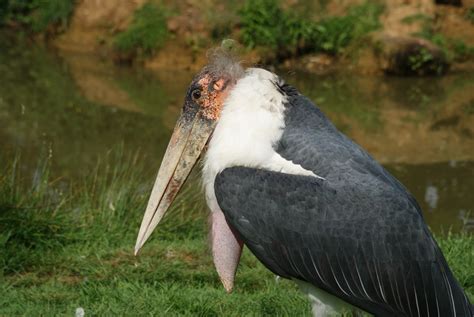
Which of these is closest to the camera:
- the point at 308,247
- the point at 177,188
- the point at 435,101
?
the point at 308,247

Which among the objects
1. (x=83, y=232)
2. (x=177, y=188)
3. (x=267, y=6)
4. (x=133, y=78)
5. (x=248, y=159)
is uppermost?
(x=248, y=159)

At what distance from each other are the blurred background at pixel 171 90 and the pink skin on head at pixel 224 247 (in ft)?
6.33

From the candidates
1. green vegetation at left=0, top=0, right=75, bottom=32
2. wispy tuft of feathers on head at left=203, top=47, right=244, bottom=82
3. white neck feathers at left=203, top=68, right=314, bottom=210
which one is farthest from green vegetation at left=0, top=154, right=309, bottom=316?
green vegetation at left=0, top=0, right=75, bottom=32

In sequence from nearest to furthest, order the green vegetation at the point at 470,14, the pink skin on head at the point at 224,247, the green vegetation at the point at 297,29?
the pink skin on head at the point at 224,247
the green vegetation at the point at 297,29
the green vegetation at the point at 470,14

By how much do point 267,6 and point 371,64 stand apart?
1.90 metres

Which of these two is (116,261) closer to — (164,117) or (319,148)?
(319,148)

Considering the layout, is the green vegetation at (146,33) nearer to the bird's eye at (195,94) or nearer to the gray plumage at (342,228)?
the bird's eye at (195,94)

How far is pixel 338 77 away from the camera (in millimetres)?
14906

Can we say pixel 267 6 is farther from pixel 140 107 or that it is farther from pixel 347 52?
pixel 140 107

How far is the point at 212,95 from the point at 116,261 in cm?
201

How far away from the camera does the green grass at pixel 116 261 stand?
479 cm

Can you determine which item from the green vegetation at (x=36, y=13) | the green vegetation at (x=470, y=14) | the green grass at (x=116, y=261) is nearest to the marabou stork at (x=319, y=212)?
the green grass at (x=116, y=261)

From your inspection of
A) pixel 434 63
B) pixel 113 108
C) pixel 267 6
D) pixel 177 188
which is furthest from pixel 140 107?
pixel 177 188

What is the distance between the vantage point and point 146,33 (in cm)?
1505
